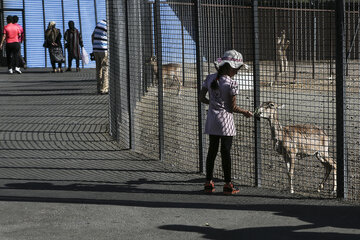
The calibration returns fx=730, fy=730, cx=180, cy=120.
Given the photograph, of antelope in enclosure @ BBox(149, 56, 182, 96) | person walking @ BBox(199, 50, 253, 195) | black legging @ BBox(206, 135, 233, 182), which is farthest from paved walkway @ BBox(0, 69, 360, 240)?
antelope in enclosure @ BBox(149, 56, 182, 96)

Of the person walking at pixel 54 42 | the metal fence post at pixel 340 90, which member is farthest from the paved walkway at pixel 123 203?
the person walking at pixel 54 42

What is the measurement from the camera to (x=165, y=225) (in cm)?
661

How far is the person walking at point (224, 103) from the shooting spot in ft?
25.0

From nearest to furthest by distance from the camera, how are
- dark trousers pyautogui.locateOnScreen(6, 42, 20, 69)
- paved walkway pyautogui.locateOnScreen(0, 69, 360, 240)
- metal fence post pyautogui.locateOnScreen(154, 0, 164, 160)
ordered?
paved walkway pyautogui.locateOnScreen(0, 69, 360, 240) < metal fence post pyautogui.locateOnScreen(154, 0, 164, 160) < dark trousers pyautogui.locateOnScreen(6, 42, 20, 69)

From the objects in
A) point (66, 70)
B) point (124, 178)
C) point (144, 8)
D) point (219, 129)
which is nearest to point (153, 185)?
point (124, 178)

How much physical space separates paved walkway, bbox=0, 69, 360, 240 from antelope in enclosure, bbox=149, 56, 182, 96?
4.25ft

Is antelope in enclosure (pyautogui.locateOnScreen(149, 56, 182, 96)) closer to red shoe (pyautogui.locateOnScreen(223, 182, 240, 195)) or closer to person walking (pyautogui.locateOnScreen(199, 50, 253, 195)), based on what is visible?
person walking (pyautogui.locateOnScreen(199, 50, 253, 195))

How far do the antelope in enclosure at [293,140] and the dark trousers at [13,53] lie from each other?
17384mm

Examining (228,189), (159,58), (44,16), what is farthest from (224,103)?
(44,16)

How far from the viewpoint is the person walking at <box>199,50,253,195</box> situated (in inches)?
300

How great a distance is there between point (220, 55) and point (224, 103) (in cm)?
169

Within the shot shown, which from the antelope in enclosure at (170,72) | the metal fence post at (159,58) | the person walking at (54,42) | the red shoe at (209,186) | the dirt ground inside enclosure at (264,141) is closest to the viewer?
the red shoe at (209,186)

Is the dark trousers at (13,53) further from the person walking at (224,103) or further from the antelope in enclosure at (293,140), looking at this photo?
the person walking at (224,103)

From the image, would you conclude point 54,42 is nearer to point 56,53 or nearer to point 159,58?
point 56,53
